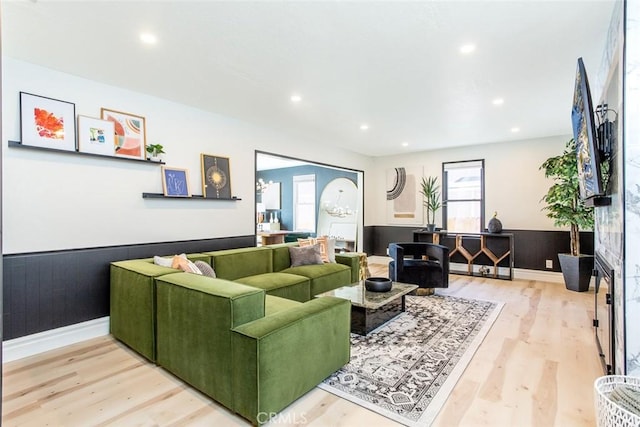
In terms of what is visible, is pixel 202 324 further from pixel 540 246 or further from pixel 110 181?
pixel 540 246

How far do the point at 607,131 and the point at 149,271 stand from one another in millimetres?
3552

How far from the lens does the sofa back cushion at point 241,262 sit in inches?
150

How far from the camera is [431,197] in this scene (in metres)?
6.92

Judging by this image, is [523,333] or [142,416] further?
[523,333]

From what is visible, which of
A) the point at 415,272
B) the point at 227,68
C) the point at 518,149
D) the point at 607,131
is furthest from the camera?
the point at 518,149

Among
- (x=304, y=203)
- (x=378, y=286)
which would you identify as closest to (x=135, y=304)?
(x=378, y=286)

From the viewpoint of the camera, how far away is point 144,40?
262 centimetres

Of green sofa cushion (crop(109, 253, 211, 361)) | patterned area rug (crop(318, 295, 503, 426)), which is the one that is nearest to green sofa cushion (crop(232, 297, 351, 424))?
patterned area rug (crop(318, 295, 503, 426))

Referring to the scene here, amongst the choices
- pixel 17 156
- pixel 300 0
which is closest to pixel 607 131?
pixel 300 0

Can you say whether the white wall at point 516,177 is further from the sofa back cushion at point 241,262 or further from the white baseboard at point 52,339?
the white baseboard at point 52,339

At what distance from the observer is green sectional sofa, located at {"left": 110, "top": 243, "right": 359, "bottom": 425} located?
202 cm

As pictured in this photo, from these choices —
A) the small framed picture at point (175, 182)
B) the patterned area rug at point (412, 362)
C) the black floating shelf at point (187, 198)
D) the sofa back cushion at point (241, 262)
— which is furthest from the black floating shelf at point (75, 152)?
the patterned area rug at point (412, 362)

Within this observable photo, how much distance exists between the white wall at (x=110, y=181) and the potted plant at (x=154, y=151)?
0.30 feet

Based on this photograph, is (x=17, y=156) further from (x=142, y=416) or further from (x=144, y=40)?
(x=142, y=416)
